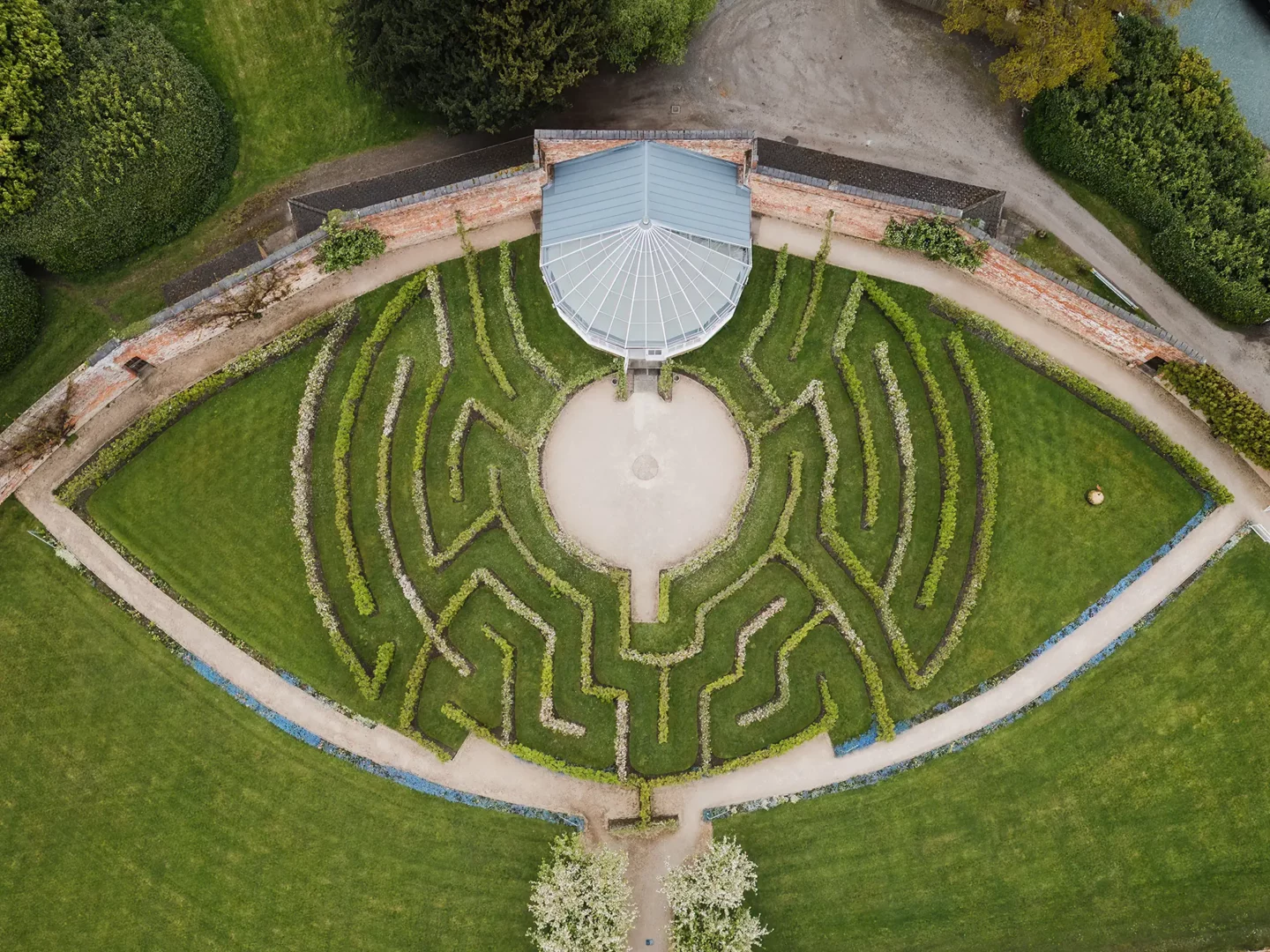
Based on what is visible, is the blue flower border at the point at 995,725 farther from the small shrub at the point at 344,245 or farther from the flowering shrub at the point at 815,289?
the small shrub at the point at 344,245

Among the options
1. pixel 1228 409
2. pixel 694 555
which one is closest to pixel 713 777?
pixel 694 555

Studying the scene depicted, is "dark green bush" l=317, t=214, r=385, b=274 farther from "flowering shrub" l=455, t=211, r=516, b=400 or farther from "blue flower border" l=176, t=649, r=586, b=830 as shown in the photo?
"blue flower border" l=176, t=649, r=586, b=830

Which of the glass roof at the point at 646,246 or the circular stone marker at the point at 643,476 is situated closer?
the glass roof at the point at 646,246

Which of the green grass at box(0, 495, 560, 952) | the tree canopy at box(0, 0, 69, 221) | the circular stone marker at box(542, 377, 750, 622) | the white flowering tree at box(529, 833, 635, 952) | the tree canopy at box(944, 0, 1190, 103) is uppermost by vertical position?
the tree canopy at box(944, 0, 1190, 103)

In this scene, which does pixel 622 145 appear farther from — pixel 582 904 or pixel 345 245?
pixel 582 904

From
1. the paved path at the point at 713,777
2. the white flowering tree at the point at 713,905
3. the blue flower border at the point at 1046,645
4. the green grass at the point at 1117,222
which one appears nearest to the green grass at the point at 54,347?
the paved path at the point at 713,777

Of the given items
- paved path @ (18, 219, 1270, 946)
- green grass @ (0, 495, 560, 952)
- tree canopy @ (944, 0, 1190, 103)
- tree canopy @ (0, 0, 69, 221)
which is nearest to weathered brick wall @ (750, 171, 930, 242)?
paved path @ (18, 219, 1270, 946)
